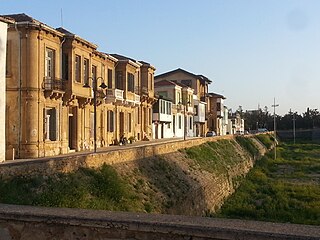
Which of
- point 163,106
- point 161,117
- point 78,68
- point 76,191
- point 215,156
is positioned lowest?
point 215,156

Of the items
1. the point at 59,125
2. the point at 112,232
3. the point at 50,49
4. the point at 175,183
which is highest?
the point at 50,49

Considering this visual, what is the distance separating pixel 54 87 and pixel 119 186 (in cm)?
1127

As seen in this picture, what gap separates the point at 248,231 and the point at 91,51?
28.7 m

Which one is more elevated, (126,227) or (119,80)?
(119,80)

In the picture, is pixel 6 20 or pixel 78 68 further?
pixel 78 68

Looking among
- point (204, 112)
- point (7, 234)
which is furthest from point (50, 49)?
point (204, 112)

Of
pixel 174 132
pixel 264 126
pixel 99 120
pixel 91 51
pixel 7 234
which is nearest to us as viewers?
pixel 7 234

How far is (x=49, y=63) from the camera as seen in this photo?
2672 centimetres

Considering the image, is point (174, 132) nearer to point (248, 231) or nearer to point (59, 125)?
point (59, 125)

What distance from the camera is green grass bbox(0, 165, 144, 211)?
12820 mm

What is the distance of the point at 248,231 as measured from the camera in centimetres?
480

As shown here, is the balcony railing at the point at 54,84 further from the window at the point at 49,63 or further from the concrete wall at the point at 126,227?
the concrete wall at the point at 126,227

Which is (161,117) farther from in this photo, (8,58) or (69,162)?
(69,162)

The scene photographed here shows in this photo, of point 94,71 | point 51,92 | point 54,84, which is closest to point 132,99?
point 94,71
